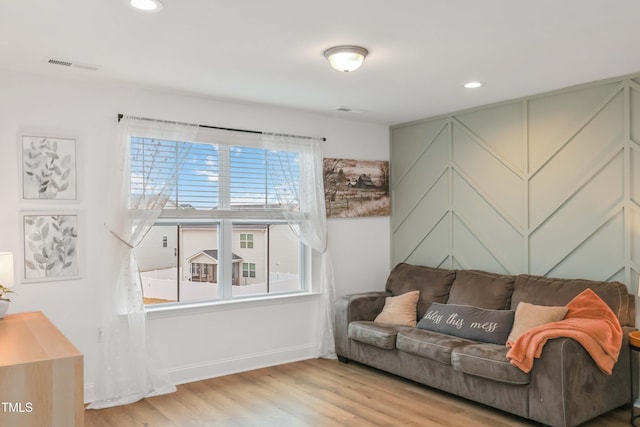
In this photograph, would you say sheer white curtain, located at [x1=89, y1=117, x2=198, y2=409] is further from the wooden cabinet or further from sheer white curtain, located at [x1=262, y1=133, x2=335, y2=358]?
the wooden cabinet

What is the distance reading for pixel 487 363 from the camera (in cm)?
355

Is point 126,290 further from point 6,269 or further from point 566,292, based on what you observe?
point 566,292

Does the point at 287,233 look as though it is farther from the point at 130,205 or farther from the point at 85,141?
the point at 85,141

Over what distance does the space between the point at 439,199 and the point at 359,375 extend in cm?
200

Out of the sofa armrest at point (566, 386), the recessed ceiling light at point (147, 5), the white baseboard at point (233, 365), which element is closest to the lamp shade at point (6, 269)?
the white baseboard at point (233, 365)

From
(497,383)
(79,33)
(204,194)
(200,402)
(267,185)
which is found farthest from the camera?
(267,185)

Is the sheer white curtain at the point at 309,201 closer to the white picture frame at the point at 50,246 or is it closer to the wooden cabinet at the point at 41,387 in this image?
the white picture frame at the point at 50,246

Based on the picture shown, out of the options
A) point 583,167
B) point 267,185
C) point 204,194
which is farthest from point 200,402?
point 583,167

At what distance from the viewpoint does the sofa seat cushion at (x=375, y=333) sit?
14.4 ft

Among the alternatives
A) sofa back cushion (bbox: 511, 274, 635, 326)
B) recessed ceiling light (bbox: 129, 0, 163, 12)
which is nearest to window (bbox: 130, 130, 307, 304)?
recessed ceiling light (bbox: 129, 0, 163, 12)

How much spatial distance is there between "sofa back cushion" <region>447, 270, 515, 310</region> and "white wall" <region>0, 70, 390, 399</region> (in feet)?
3.97

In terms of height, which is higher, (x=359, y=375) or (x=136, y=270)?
(x=136, y=270)

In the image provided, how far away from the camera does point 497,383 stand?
11.7ft
